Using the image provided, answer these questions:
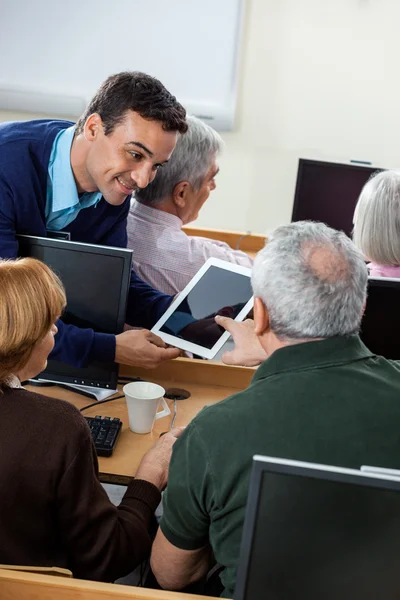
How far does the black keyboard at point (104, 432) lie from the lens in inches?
62.3

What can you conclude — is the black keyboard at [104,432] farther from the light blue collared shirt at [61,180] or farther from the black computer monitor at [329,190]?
the black computer monitor at [329,190]

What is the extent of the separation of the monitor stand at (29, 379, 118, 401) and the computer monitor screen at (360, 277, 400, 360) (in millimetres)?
701

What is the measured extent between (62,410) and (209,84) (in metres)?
3.26

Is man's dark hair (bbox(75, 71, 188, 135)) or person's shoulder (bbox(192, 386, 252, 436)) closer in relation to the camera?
person's shoulder (bbox(192, 386, 252, 436))

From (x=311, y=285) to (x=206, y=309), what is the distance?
0.71 m

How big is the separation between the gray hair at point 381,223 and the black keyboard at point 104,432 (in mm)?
942

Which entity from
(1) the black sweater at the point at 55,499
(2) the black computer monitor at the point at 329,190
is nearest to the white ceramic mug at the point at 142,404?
(1) the black sweater at the point at 55,499

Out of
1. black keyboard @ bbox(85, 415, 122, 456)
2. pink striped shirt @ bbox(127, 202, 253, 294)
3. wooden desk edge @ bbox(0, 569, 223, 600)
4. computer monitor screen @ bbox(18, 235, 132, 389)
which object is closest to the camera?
wooden desk edge @ bbox(0, 569, 223, 600)

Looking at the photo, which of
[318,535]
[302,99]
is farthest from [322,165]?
[318,535]

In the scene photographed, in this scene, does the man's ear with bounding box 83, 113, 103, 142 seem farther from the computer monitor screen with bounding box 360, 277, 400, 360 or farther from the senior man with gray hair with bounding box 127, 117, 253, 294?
the computer monitor screen with bounding box 360, 277, 400, 360

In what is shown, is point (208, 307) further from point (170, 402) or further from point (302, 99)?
point (302, 99)

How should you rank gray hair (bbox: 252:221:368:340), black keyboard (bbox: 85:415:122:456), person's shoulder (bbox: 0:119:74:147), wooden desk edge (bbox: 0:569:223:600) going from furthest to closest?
person's shoulder (bbox: 0:119:74:147) → black keyboard (bbox: 85:415:122:456) → gray hair (bbox: 252:221:368:340) → wooden desk edge (bbox: 0:569:223:600)

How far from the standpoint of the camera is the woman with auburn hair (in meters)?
1.19

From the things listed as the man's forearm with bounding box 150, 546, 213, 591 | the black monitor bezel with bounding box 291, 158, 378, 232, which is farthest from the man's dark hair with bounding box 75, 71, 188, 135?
the black monitor bezel with bounding box 291, 158, 378, 232
